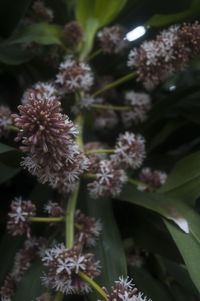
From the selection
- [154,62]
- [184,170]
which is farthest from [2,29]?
[184,170]

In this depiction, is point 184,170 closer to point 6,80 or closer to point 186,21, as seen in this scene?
point 186,21

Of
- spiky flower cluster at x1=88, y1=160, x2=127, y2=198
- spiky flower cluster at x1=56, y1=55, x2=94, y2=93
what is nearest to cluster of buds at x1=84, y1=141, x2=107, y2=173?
spiky flower cluster at x1=88, y1=160, x2=127, y2=198

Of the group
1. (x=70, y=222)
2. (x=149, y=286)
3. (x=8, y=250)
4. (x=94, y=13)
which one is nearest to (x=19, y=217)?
(x=70, y=222)

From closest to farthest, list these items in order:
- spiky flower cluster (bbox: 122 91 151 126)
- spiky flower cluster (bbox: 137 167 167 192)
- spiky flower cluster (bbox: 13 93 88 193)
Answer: spiky flower cluster (bbox: 13 93 88 193) → spiky flower cluster (bbox: 137 167 167 192) → spiky flower cluster (bbox: 122 91 151 126)

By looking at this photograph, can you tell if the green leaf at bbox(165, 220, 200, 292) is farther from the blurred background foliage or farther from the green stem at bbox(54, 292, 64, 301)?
the green stem at bbox(54, 292, 64, 301)

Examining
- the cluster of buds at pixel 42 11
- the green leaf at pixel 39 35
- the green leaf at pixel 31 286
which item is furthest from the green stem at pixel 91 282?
the cluster of buds at pixel 42 11

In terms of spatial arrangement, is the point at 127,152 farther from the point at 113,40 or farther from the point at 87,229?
the point at 113,40
